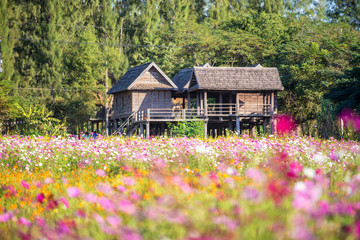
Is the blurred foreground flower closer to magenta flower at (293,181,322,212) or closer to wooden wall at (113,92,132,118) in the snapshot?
magenta flower at (293,181,322,212)

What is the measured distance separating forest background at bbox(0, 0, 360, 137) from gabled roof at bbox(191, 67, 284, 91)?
3.96 meters

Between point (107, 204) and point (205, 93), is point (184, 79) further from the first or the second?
point (107, 204)

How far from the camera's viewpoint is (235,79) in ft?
128

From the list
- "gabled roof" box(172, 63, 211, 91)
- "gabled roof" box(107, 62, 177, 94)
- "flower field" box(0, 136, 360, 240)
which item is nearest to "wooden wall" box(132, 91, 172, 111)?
"gabled roof" box(107, 62, 177, 94)

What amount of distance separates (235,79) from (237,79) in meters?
0.16

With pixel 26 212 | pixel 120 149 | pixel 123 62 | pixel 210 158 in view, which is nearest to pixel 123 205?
pixel 26 212

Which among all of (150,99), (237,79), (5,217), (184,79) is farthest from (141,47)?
(5,217)

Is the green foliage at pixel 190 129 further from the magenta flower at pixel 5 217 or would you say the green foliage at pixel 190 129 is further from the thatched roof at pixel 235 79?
the magenta flower at pixel 5 217

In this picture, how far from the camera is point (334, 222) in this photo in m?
5.00

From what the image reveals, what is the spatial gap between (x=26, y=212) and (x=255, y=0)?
218 feet

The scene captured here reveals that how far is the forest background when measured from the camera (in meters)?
44.3

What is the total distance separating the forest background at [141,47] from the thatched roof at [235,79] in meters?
4.00

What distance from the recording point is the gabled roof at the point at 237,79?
38244 millimetres

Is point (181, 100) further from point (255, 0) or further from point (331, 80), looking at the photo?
point (255, 0)
